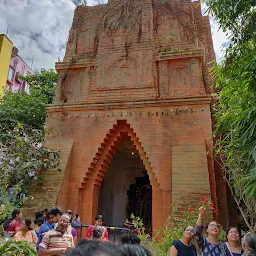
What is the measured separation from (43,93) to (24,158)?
9420mm

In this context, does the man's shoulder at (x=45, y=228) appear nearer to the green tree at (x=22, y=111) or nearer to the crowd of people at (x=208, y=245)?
the crowd of people at (x=208, y=245)

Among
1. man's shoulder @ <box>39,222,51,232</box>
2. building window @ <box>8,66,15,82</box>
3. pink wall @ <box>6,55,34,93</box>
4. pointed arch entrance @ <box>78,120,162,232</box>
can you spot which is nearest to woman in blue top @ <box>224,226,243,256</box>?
man's shoulder @ <box>39,222,51,232</box>

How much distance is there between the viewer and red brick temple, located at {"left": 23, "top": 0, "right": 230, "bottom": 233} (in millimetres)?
8656

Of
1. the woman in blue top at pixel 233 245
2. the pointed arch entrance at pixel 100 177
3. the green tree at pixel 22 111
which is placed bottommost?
the woman in blue top at pixel 233 245

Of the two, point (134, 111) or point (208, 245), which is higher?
point (134, 111)

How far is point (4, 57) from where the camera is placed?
2031cm

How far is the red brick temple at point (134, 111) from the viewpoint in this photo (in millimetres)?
8656

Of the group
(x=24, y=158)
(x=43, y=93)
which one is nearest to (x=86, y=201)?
(x=24, y=158)

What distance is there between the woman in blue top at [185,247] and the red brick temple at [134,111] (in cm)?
435

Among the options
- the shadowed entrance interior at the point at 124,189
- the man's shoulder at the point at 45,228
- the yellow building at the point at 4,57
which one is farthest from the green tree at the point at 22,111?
the man's shoulder at the point at 45,228

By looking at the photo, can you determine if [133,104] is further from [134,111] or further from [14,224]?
[14,224]

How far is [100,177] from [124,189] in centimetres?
457

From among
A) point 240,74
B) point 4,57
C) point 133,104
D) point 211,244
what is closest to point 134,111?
point 133,104

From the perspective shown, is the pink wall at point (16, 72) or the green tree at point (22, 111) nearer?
the green tree at point (22, 111)
